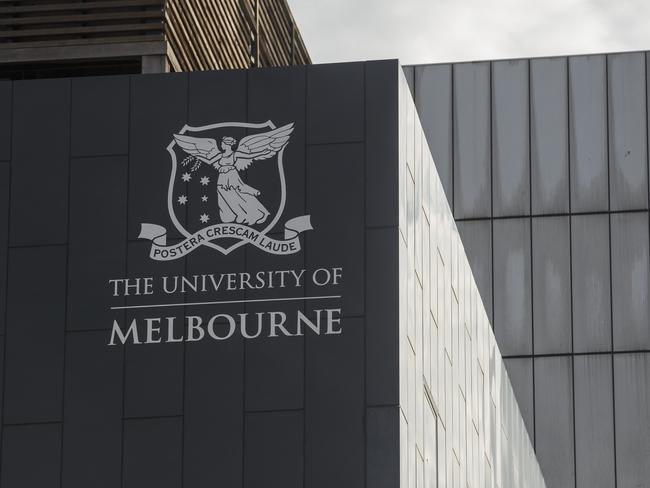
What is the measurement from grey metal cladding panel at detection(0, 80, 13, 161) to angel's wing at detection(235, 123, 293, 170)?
118 inches

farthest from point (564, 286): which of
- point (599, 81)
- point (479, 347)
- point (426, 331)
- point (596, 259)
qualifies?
point (426, 331)

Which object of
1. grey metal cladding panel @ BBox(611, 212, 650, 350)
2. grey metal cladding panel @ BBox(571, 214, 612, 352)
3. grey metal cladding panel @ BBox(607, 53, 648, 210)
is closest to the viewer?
grey metal cladding panel @ BBox(611, 212, 650, 350)

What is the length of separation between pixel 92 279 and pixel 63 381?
130cm

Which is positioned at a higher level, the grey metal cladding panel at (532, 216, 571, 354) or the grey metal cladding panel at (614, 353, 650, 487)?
the grey metal cladding panel at (532, 216, 571, 354)

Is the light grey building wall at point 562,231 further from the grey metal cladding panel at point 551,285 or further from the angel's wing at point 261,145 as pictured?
the angel's wing at point 261,145

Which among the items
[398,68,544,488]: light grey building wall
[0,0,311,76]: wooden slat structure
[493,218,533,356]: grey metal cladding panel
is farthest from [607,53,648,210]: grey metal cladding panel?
[0,0,311,76]: wooden slat structure

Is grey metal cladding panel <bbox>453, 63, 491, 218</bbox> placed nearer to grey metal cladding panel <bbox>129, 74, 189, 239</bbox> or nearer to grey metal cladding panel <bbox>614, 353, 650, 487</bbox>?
grey metal cladding panel <bbox>614, 353, 650, 487</bbox>

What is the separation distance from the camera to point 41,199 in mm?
25578

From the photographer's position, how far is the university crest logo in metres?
24.8

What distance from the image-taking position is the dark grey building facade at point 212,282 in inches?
949

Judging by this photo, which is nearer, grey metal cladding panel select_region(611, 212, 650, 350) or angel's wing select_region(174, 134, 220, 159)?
angel's wing select_region(174, 134, 220, 159)

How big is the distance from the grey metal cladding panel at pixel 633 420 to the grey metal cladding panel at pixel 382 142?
22143 mm

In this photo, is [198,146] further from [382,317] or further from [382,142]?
[382,317]

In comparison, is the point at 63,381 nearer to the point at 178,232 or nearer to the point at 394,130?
the point at 178,232
